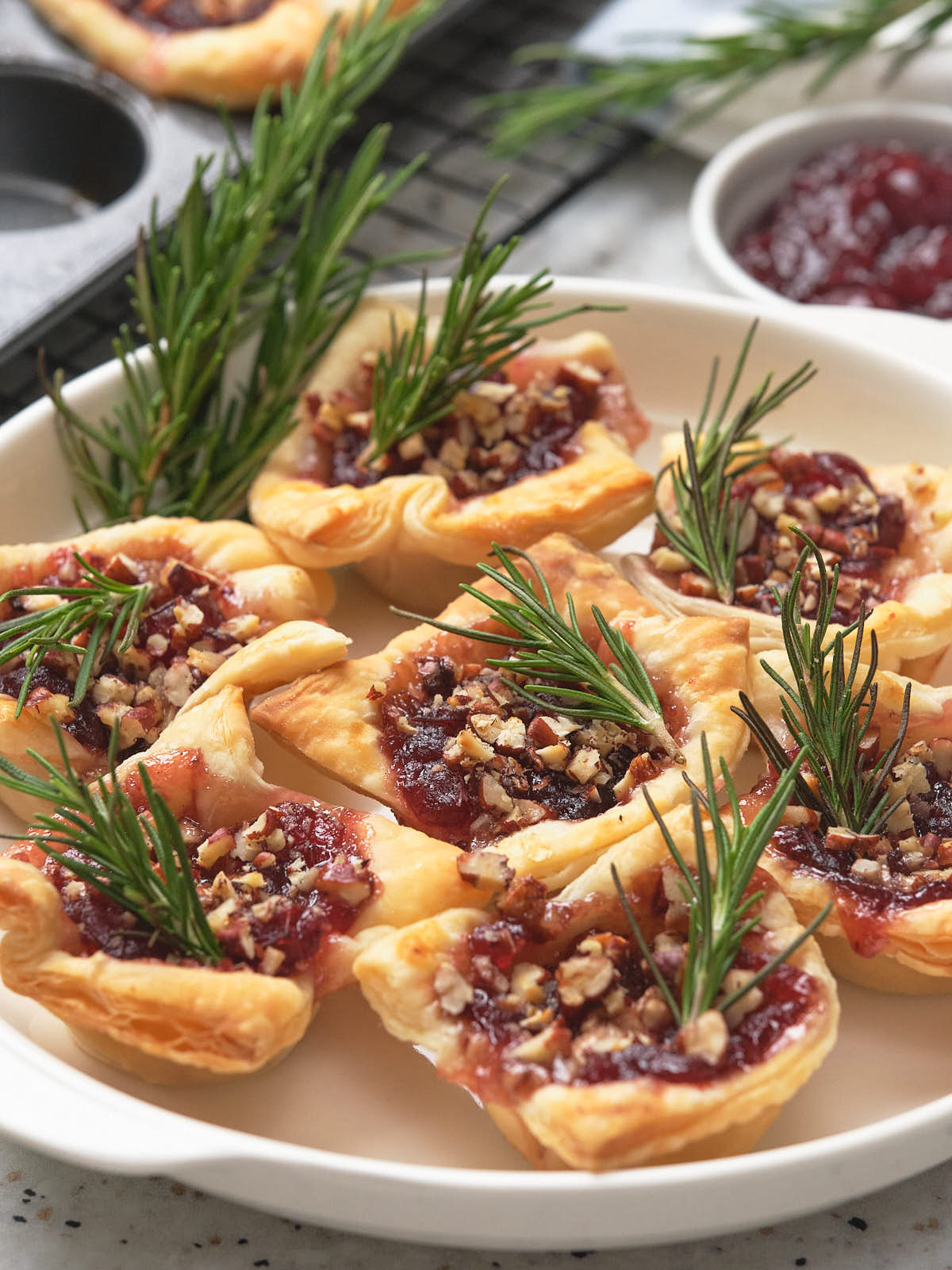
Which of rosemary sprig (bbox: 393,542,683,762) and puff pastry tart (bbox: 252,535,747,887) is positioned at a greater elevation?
rosemary sprig (bbox: 393,542,683,762)

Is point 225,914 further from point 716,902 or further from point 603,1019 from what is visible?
point 716,902

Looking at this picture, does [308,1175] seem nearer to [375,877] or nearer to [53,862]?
[375,877]

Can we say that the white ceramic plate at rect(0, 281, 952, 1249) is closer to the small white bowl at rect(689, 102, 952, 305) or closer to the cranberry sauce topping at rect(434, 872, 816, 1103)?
the cranberry sauce topping at rect(434, 872, 816, 1103)

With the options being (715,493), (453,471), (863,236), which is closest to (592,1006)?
(715,493)

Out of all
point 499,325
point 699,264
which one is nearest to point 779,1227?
point 499,325

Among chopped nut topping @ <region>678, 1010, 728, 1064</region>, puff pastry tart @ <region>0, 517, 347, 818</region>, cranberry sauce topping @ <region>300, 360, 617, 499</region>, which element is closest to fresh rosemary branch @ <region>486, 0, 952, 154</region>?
cranberry sauce topping @ <region>300, 360, 617, 499</region>
